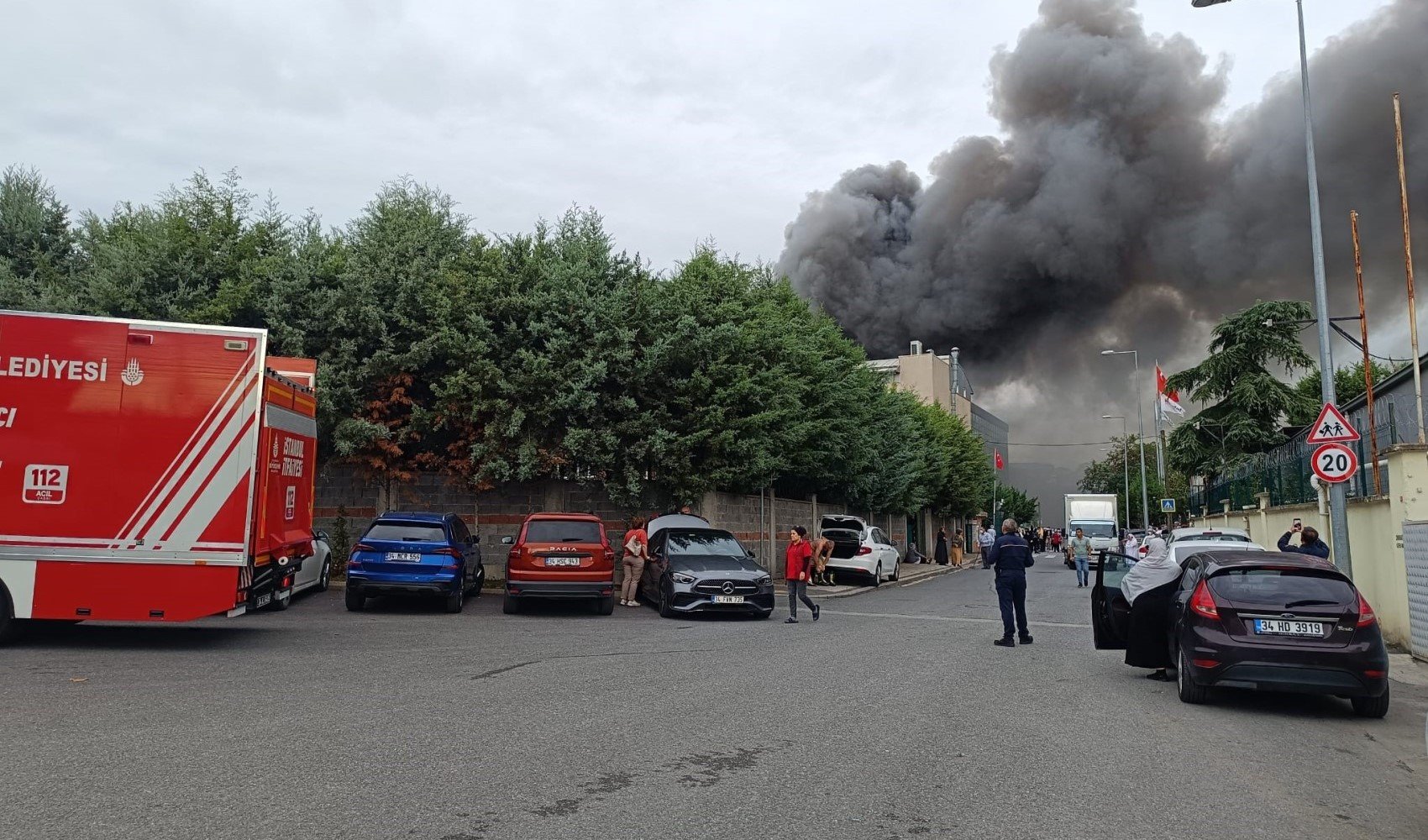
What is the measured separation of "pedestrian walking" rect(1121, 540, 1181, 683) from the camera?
10320 millimetres

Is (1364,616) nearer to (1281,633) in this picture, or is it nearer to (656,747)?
(1281,633)

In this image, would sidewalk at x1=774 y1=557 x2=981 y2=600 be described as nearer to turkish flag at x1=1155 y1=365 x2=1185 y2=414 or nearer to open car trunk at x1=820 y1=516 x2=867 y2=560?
open car trunk at x1=820 y1=516 x2=867 y2=560

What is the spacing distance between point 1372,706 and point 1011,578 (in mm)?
5232

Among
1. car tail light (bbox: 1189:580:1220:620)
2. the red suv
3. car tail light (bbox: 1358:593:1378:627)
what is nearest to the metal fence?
car tail light (bbox: 1358:593:1378:627)

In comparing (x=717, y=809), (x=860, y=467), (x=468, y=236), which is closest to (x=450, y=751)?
(x=717, y=809)

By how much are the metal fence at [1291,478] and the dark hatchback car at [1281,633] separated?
691 cm

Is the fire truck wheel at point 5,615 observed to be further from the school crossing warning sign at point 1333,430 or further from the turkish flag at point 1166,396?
the turkish flag at point 1166,396

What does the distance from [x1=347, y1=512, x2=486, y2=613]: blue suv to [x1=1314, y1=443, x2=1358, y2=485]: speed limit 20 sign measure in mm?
12540

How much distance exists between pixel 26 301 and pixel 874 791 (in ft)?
77.3

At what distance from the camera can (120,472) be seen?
37.4ft

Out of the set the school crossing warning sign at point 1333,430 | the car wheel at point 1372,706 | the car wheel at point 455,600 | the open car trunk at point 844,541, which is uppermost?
the school crossing warning sign at point 1333,430

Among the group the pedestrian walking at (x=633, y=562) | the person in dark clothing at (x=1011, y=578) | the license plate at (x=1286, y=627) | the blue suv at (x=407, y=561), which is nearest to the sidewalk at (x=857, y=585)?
the pedestrian walking at (x=633, y=562)

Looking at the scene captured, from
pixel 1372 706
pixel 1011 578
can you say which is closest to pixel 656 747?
pixel 1372 706

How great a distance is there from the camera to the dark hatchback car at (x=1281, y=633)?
8625 mm
